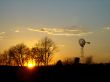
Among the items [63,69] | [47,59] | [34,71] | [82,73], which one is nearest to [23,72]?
[34,71]

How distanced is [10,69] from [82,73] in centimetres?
1017

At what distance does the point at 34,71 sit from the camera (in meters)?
45.0

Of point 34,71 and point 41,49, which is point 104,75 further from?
point 41,49

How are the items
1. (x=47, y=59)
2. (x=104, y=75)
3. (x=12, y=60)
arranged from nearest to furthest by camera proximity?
1. (x=104, y=75)
2. (x=47, y=59)
3. (x=12, y=60)

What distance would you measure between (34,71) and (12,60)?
6358 cm

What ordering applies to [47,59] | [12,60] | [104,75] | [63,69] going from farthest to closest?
1. [12,60]
2. [47,59]
3. [63,69]
4. [104,75]

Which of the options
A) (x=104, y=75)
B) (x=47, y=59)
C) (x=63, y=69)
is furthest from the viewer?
(x=47, y=59)

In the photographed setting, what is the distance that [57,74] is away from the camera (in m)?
42.4

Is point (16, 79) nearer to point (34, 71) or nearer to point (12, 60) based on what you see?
point (34, 71)

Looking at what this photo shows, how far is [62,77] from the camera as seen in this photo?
41.2m

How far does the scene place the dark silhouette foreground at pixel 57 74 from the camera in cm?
4047

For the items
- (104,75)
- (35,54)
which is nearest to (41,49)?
(35,54)

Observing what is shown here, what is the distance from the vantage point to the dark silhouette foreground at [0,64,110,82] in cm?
4047

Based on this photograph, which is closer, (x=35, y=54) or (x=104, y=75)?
(x=104, y=75)
